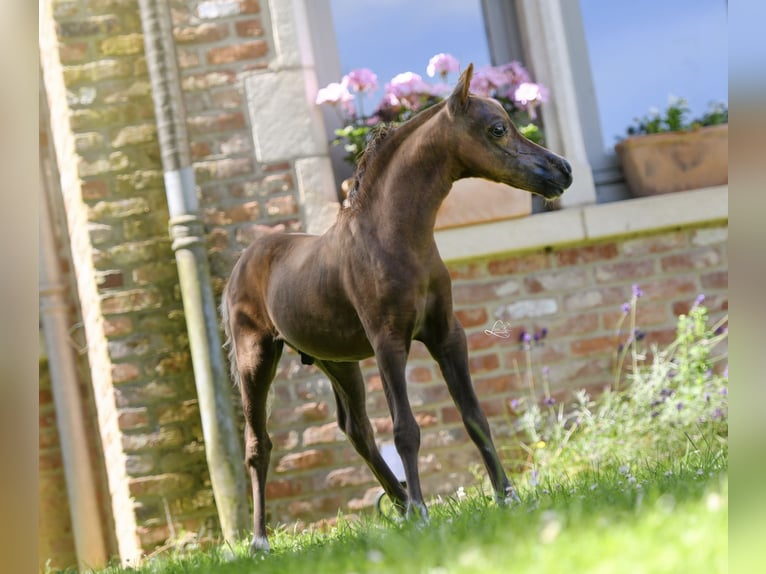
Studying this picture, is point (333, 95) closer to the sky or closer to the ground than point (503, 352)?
closer to the sky

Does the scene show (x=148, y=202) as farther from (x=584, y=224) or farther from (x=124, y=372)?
(x=584, y=224)

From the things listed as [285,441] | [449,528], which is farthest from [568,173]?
[285,441]

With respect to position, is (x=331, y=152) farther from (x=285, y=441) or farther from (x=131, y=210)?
(x=285, y=441)

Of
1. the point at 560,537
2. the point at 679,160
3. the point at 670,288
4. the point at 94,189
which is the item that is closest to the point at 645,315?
the point at 670,288

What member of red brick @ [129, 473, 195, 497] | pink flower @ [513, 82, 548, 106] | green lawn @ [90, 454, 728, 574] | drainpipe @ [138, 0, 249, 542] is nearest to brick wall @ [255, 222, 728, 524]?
drainpipe @ [138, 0, 249, 542]

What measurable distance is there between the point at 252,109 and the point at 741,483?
4393mm

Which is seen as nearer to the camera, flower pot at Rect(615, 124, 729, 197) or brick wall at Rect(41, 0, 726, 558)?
brick wall at Rect(41, 0, 726, 558)

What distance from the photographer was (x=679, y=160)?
5500 mm

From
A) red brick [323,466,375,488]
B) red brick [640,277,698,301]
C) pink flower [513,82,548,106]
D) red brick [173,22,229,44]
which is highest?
red brick [173,22,229,44]

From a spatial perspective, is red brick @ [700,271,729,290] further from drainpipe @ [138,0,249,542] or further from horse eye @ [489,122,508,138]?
horse eye @ [489,122,508,138]

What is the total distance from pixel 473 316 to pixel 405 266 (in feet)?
7.67

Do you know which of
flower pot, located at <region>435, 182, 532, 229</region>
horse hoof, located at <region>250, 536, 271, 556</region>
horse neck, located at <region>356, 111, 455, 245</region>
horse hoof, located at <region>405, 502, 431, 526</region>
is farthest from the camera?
flower pot, located at <region>435, 182, 532, 229</region>

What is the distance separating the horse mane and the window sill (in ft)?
6.54

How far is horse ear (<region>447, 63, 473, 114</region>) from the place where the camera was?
302cm
